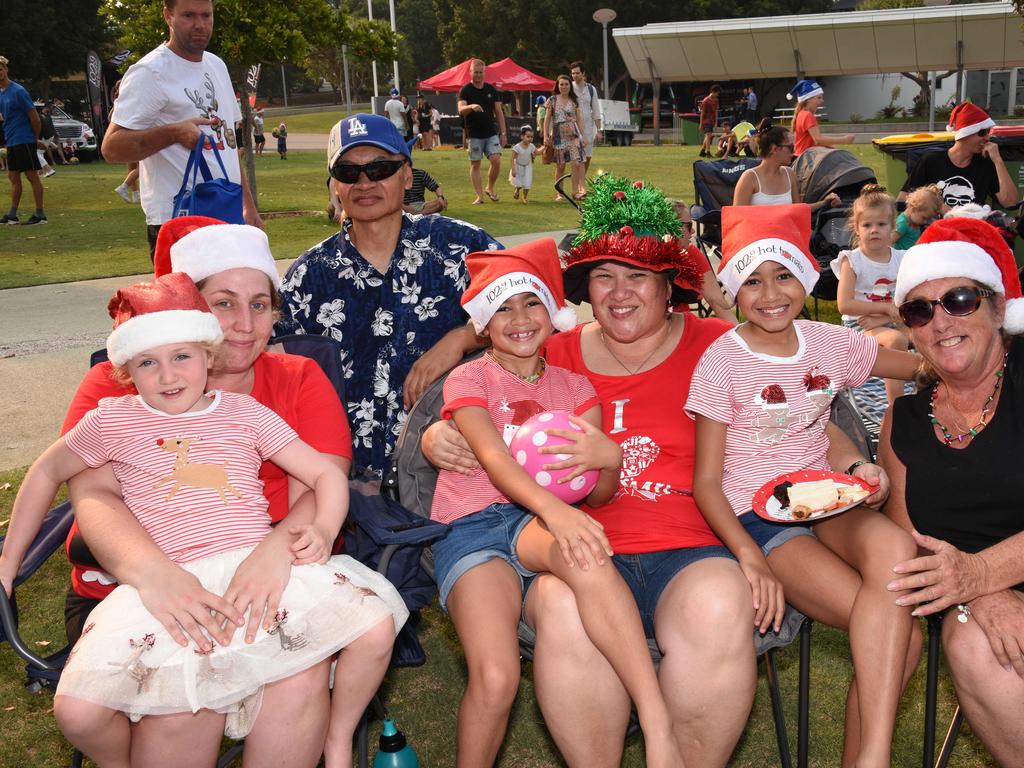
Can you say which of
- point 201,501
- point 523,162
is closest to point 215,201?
point 201,501

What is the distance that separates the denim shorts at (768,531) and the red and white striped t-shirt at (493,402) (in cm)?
57

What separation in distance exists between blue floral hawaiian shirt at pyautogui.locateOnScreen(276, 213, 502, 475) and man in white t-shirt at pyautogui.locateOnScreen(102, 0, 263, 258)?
1.23 meters

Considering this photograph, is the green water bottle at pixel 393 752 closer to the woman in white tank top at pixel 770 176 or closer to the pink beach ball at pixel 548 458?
the pink beach ball at pixel 548 458

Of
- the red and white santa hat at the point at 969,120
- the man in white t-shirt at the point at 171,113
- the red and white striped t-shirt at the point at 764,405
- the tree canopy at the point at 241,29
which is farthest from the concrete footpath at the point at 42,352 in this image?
the red and white santa hat at the point at 969,120

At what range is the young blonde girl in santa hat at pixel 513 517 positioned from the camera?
2.41 m

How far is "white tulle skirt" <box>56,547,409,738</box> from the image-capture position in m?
2.20

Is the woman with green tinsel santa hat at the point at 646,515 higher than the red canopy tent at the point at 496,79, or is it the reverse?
the red canopy tent at the point at 496,79

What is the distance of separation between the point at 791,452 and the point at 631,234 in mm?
813

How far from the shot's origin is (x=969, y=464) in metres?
2.58

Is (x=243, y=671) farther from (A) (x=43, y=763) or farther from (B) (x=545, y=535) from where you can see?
(A) (x=43, y=763)

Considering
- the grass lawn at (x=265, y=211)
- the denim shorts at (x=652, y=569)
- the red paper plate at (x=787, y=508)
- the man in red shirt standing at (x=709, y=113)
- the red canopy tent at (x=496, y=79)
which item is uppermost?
the red canopy tent at (x=496, y=79)

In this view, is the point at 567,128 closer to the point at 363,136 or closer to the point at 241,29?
the point at 241,29

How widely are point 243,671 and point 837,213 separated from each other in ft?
22.0

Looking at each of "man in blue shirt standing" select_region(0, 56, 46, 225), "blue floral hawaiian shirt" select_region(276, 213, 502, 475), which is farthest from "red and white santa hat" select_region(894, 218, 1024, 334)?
"man in blue shirt standing" select_region(0, 56, 46, 225)
